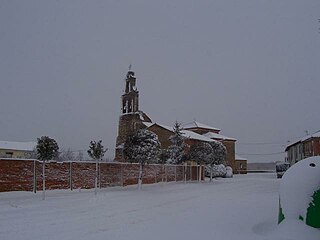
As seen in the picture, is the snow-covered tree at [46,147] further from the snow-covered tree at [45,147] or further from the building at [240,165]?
the building at [240,165]

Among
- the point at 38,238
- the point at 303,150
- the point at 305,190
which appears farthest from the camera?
the point at 303,150

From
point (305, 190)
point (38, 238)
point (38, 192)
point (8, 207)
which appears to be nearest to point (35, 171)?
point (38, 192)

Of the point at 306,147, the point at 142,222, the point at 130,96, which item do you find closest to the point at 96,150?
the point at 142,222

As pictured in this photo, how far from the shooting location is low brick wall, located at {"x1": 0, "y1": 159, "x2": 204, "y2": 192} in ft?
62.9

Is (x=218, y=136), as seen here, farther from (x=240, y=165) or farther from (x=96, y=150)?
(x=96, y=150)

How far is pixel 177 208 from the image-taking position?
45.9ft

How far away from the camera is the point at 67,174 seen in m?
22.3

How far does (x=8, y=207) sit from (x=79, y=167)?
9217mm

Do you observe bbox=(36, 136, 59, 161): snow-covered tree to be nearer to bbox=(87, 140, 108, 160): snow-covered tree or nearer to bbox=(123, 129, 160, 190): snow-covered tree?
bbox=(87, 140, 108, 160): snow-covered tree

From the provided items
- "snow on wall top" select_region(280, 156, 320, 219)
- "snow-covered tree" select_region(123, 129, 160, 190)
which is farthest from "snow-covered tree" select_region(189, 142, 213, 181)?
"snow on wall top" select_region(280, 156, 320, 219)

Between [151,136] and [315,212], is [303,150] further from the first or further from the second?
[315,212]

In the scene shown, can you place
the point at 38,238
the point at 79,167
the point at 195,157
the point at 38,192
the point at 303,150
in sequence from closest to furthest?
the point at 38,238
the point at 38,192
the point at 79,167
the point at 195,157
the point at 303,150

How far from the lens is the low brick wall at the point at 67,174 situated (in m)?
19.2

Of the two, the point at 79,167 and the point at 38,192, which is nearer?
the point at 38,192
